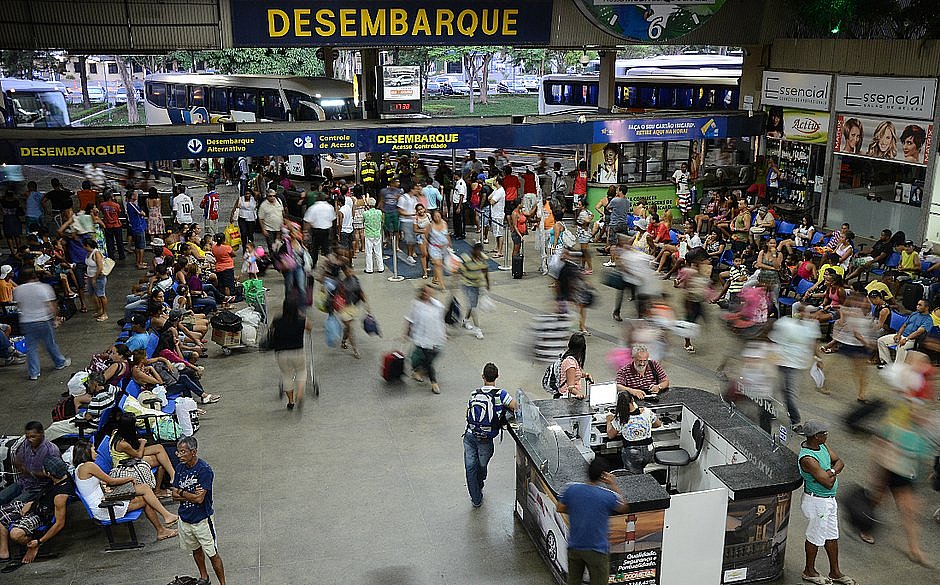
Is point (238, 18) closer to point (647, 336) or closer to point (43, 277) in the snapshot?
point (43, 277)

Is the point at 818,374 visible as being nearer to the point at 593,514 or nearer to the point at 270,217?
the point at 593,514

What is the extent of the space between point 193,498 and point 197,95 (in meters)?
23.8

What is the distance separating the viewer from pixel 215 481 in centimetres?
851

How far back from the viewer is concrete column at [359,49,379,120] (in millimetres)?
19047

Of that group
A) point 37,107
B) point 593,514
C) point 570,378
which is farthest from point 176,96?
point 593,514

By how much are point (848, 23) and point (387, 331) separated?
1164 centimetres

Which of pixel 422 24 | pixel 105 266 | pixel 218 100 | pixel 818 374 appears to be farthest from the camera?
pixel 218 100

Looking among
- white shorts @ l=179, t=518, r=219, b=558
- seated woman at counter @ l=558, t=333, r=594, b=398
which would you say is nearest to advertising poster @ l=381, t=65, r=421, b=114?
seated woman at counter @ l=558, t=333, r=594, b=398

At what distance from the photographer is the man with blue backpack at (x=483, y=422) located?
752 cm

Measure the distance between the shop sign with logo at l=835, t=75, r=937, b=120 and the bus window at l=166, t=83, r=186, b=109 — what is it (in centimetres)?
2046

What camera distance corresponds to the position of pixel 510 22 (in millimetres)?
18188

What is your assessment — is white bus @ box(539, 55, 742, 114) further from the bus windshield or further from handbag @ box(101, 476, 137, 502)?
the bus windshield

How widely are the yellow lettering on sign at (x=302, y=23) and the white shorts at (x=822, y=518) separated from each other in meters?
13.6

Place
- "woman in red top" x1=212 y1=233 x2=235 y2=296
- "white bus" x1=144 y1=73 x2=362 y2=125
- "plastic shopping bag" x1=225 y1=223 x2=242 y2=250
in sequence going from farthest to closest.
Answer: "white bus" x1=144 y1=73 x2=362 y2=125
"plastic shopping bag" x1=225 y1=223 x2=242 y2=250
"woman in red top" x1=212 y1=233 x2=235 y2=296
